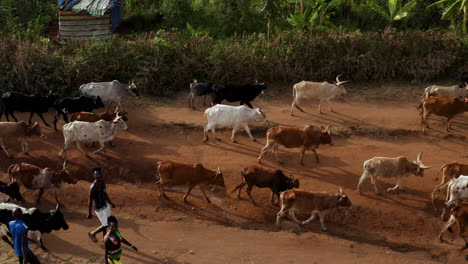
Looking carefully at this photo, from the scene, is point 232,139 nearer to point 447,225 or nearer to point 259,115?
point 259,115

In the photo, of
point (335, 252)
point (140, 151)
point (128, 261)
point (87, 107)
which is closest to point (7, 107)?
point (87, 107)

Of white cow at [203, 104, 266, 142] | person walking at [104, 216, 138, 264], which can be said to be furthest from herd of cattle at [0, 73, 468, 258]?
person walking at [104, 216, 138, 264]

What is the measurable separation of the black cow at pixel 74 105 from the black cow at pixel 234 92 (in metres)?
3.64

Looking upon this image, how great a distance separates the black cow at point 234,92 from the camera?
55.7 feet

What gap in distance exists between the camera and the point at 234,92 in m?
17.0

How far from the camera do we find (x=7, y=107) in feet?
53.5

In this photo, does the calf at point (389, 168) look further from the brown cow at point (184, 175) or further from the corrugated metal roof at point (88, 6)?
the corrugated metal roof at point (88, 6)

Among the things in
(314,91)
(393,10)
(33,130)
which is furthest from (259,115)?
(393,10)

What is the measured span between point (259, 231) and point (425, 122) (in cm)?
725

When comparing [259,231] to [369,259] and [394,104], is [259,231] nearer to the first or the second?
[369,259]

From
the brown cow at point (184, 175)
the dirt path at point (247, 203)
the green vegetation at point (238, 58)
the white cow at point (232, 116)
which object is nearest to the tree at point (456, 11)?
the green vegetation at point (238, 58)

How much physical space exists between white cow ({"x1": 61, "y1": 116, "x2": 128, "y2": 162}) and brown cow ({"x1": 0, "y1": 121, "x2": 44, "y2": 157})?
1.11 m

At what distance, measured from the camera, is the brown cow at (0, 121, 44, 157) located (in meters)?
14.4

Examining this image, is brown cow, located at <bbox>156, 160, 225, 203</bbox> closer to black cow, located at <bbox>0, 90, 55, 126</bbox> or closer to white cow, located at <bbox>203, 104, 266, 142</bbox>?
white cow, located at <bbox>203, 104, 266, 142</bbox>
